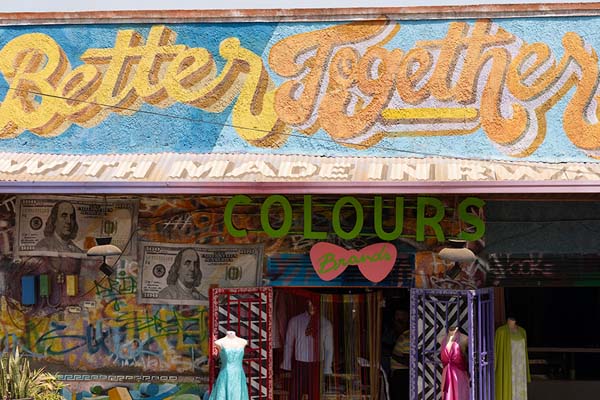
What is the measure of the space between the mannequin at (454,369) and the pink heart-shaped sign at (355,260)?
1.04 metres

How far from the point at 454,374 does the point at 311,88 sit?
3861mm

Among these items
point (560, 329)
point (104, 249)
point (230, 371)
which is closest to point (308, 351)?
point (230, 371)

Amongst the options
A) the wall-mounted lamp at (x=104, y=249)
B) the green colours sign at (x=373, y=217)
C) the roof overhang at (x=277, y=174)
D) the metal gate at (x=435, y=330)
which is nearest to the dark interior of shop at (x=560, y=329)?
the metal gate at (x=435, y=330)

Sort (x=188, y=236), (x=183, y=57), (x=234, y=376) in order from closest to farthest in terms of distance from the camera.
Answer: (x=234, y=376) → (x=188, y=236) → (x=183, y=57)

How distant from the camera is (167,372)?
43.4 feet

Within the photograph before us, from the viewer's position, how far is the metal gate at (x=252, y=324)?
42.6 feet

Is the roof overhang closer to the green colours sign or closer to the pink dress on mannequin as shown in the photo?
the green colours sign

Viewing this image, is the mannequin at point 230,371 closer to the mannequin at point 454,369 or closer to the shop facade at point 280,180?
the shop facade at point 280,180

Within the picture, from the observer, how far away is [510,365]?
42.8 ft

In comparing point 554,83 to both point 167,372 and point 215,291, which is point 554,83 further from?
point 167,372

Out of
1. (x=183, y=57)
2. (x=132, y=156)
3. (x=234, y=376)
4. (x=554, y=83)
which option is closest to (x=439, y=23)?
(x=554, y=83)

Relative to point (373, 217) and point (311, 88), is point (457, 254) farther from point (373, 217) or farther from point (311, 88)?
point (311, 88)

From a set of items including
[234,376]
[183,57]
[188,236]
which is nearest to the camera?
[234,376]

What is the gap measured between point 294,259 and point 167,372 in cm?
197
